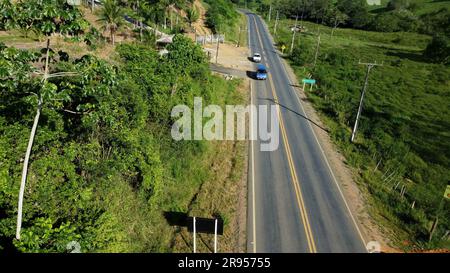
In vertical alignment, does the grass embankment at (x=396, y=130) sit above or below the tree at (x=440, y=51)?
below

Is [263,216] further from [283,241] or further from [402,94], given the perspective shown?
[402,94]

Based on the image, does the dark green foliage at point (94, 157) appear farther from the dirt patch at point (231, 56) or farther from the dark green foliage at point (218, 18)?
the dark green foliage at point (218, 18)

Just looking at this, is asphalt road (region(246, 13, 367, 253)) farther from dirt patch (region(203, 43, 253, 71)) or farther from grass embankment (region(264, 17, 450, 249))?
dirt patch (region(203, 43, 253, 71))

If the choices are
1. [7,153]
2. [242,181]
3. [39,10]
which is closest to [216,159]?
[242,181]

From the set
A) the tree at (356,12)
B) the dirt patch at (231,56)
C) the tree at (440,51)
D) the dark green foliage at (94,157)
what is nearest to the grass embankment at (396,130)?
the tree at (440,51)

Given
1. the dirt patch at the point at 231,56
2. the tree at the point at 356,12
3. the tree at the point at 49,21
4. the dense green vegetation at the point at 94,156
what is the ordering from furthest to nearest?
the tree at the point at 356,12
the dirt patch at the point at 231,56
the dense green vegetation at the point at 94,156
the tree at the point at 49,21

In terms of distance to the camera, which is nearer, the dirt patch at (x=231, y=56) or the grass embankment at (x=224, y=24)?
the dirt patch at (x=231, y=56)
